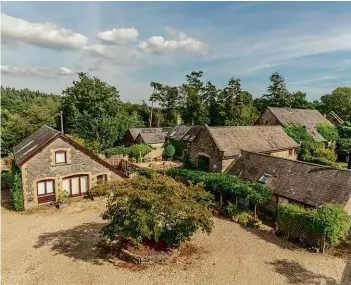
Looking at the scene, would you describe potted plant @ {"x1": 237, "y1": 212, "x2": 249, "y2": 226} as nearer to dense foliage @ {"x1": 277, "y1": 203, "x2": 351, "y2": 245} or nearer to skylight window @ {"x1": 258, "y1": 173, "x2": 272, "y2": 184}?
skylight window @ {"x1": 258, "y1": 173, "x2": 272, "y2": 184}

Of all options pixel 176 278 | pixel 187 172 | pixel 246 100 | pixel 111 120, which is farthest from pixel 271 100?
pixel 176 278

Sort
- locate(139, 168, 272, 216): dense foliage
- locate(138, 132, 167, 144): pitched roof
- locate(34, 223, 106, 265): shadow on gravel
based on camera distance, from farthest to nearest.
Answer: locate(138, 132, 167, 144): pitched roof → locate(139, 168, 272, 216): dense foliage → locate(34, 223, 106, 265): shadow on gravel

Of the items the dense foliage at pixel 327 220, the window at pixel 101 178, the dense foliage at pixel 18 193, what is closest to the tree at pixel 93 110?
the window at pixel 101 178

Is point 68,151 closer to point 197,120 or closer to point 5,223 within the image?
point 5,223

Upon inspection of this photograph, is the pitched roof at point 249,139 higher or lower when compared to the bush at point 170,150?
higher

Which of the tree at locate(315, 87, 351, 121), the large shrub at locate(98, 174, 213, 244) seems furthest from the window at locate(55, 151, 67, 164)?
the tree at locate(315, 87, 351, 121)

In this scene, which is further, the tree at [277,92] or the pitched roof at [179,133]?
the tree at [277,92]

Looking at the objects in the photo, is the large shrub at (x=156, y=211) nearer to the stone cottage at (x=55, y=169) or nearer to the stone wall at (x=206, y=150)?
the stone cottage at (x=55, y=169)

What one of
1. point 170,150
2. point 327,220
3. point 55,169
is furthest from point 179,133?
point 327,220
